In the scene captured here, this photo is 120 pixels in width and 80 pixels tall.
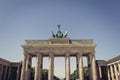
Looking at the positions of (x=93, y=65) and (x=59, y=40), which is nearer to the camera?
(x=93, y=65)

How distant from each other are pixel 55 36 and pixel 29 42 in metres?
9.80

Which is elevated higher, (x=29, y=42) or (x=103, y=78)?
(x=29, y=42)

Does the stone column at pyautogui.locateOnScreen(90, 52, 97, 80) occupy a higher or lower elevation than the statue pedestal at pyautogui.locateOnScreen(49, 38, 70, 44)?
lower

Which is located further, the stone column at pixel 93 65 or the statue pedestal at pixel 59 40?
the statue pedestal at pixel 59 40

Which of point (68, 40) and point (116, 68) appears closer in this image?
point (116, 68)

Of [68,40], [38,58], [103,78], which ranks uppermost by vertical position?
[68,40]

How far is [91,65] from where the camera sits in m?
45.7

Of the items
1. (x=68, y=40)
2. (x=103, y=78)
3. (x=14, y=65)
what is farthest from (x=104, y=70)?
(x=14, y=65)

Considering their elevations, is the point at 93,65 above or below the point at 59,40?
below

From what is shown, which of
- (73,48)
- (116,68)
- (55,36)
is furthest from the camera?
(55,36)

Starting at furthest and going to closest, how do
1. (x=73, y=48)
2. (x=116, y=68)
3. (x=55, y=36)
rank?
(x=55, y=36), (x=73, y=48), (x=116, y=68)

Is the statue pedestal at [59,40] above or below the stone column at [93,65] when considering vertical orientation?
above

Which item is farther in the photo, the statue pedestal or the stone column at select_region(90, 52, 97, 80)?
Result: the statue pedestal

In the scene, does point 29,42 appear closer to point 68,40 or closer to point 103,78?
point 68,40
